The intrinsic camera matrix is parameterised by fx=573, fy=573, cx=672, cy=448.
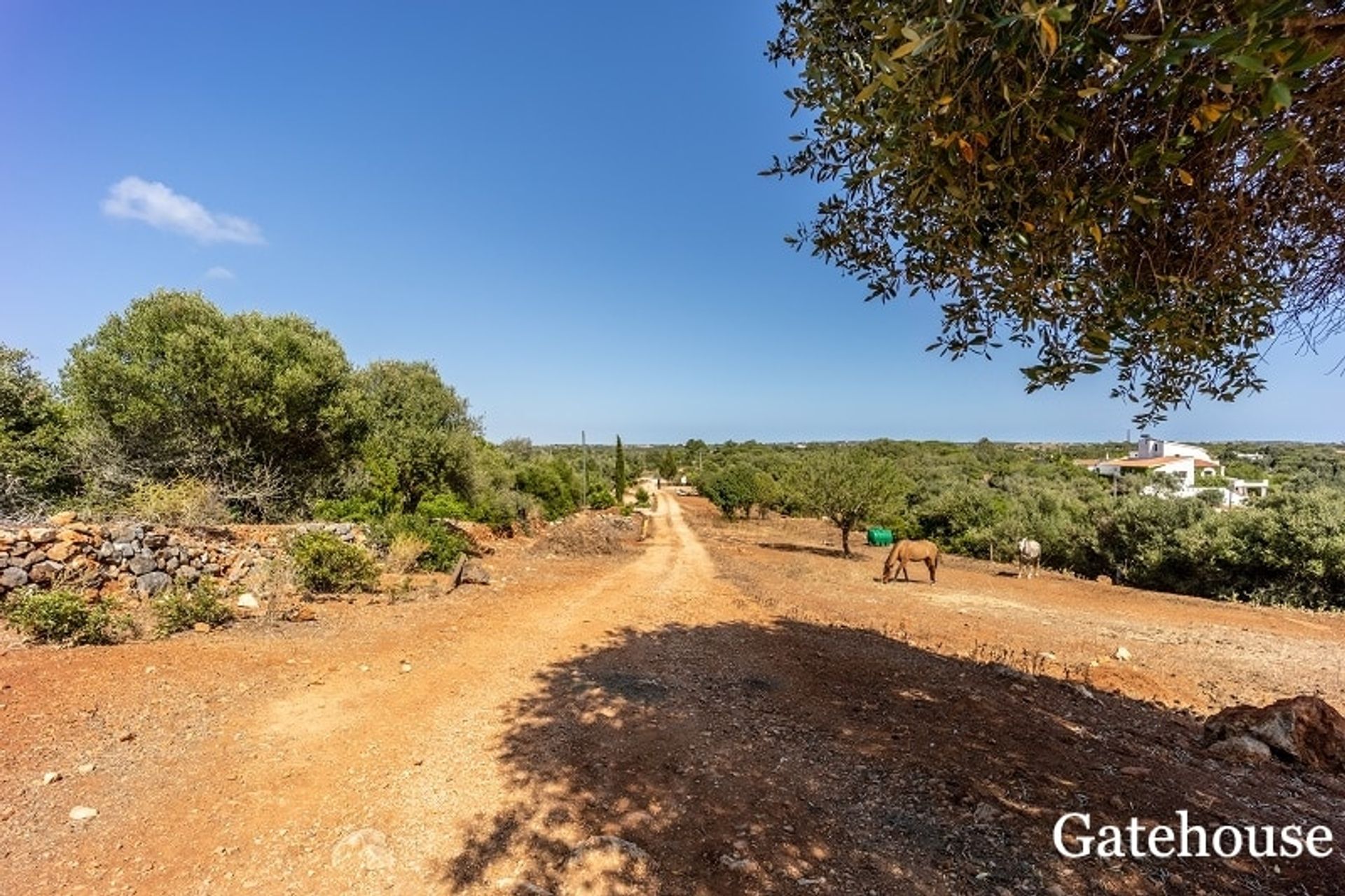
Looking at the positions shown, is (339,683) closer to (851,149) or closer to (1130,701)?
(851,149)

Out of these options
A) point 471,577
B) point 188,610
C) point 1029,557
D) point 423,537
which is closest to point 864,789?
point 188,610

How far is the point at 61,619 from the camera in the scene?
6.56m

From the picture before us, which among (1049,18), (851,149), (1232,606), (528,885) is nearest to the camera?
(1049,18)

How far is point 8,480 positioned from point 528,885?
15.6 metres

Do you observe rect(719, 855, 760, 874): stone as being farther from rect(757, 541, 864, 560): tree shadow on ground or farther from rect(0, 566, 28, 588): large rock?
rect(757, 541, 864, 560): tree shadow on ground

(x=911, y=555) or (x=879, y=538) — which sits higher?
(x=911, y=555)

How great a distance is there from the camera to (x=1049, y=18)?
1.75 m

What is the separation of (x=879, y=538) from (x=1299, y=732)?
22.2 meters

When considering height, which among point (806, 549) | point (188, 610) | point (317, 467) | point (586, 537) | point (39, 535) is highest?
point (317, 467)

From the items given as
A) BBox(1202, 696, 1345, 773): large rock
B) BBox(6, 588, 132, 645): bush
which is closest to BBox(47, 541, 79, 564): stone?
BBox(6, 588, 132, 645): bush

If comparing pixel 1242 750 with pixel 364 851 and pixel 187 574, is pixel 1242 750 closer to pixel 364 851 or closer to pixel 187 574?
pixel 364 851

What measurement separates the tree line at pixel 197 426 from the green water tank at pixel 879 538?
1821 centimetres

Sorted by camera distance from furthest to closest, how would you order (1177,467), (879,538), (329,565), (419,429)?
(1177,467), (879,538), (419,429), (329,565)

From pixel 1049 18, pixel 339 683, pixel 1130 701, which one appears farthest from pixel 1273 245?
pixel 339 683
